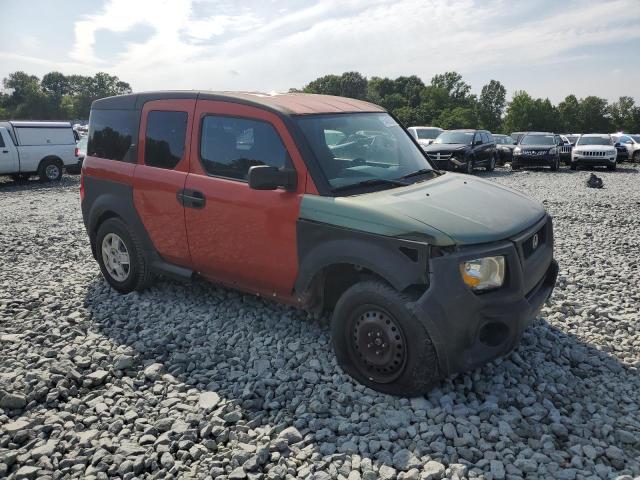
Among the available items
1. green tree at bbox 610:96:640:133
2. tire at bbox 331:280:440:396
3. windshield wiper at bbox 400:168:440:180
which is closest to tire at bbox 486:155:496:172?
windshield wiper at bbox 400:168:440:180

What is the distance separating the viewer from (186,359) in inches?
158

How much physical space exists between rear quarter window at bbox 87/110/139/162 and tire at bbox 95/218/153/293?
0.69 metres

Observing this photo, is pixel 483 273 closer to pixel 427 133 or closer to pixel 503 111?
pixel 427 133

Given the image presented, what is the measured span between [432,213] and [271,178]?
1.17 m

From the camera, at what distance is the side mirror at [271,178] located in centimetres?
363

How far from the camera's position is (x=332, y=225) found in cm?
351

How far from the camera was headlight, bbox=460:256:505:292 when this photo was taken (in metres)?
3.14

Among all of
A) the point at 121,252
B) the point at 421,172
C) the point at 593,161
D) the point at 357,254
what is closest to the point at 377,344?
the point at 357,254

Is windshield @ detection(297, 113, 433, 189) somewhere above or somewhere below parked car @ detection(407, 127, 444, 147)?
below

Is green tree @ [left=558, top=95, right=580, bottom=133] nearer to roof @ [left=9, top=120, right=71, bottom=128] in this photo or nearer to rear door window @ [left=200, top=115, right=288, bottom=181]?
roof @ [left=9, top=120, right=71, bottom=128]

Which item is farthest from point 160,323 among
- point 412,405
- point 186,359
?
point 412,405

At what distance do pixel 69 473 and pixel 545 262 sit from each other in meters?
3.41

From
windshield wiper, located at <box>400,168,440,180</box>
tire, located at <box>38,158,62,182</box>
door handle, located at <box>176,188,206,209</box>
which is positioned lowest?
tire, located at <box>38,158,62,182</box>

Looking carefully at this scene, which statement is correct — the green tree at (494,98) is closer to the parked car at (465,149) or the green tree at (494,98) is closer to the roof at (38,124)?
the parked car at (465,149)
